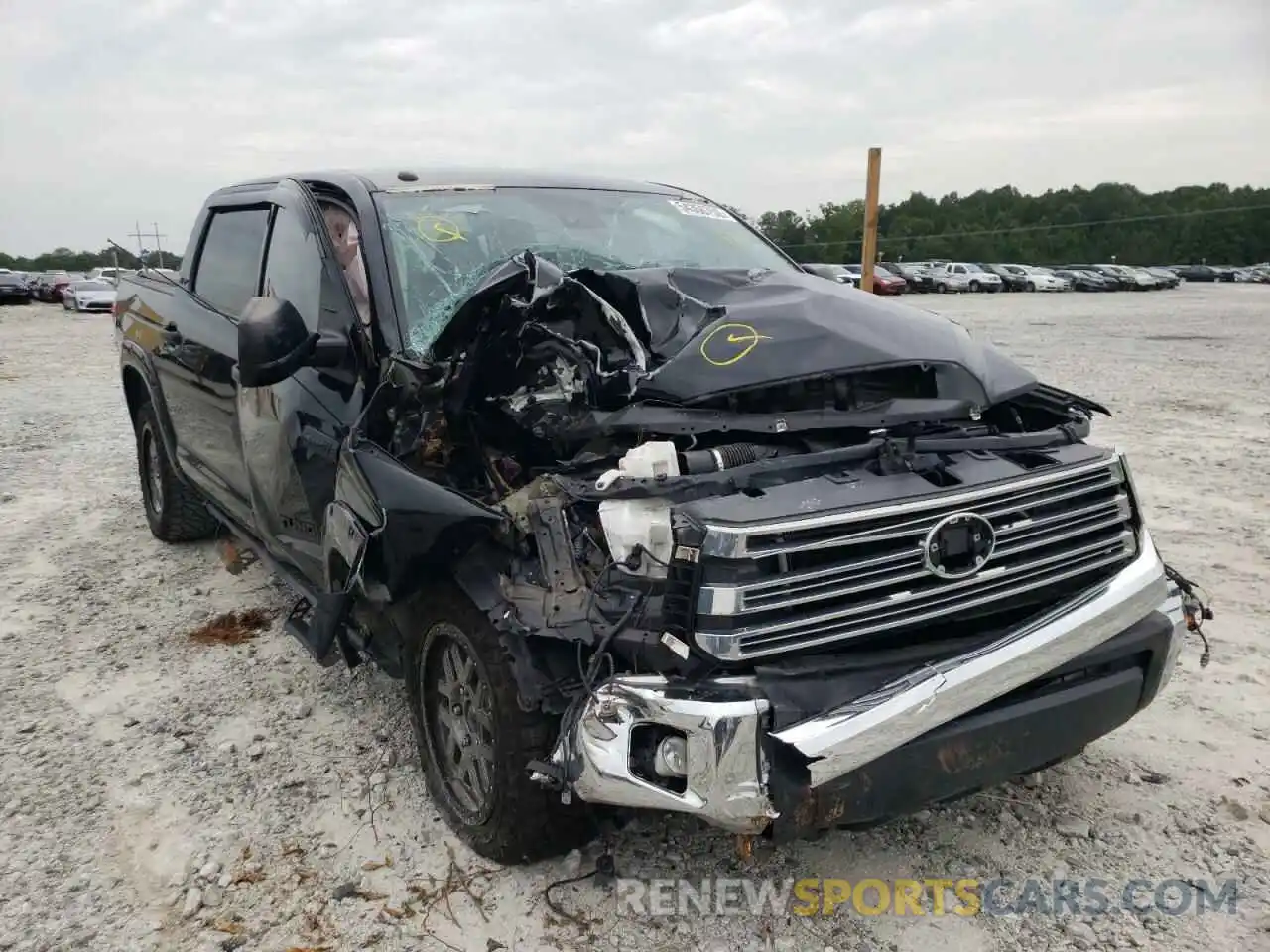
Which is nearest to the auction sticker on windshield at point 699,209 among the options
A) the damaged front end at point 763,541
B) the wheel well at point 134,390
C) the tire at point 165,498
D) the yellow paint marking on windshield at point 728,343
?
the damaged front end at point 763,541

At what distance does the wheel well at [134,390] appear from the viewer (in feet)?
18.7

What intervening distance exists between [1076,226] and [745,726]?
82462 mm

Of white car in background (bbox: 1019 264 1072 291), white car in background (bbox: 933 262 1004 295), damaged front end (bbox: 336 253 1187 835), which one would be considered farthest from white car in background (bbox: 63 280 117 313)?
Result: white car in background (bbox: 1019 264 1072 291)

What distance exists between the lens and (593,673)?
2291 mm

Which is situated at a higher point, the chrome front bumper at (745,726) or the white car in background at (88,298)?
the chrome front bumper at (745,726)

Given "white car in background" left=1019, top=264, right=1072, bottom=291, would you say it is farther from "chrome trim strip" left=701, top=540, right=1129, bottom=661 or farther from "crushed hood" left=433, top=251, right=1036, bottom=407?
"chrome trim strip" left=701, top=540, right=1129, bottom=661

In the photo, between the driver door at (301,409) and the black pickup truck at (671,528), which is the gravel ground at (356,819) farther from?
the driver door at (301,409)

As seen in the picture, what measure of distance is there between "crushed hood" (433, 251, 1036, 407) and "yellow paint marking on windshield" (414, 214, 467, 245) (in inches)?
21.4

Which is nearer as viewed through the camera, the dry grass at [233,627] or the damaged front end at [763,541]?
the damaged front end at [763,541]

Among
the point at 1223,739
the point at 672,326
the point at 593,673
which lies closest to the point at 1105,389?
the point at 1223,739

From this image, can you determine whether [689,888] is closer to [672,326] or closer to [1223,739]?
[672,326]

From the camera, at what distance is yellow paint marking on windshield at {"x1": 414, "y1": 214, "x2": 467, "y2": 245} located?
3.47 metres

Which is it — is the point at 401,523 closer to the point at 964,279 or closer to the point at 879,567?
the point at 879,567

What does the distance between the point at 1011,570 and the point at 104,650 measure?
3742 millimetres
